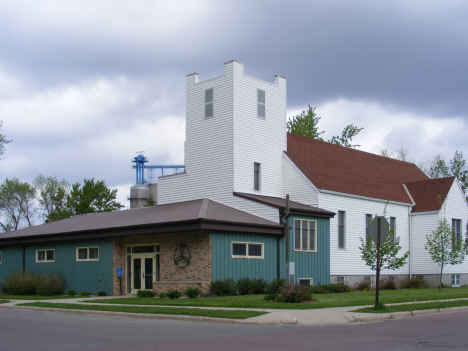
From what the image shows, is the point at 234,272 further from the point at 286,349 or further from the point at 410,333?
the point at 286,349

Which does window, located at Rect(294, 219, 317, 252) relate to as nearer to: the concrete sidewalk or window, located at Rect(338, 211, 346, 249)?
window, located at Rect(338, 211, 346, 249)

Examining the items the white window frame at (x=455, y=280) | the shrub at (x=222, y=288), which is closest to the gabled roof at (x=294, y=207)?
the shrub at (x=222, y=288)

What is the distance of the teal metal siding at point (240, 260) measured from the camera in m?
26.4

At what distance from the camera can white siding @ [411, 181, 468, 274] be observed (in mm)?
38475

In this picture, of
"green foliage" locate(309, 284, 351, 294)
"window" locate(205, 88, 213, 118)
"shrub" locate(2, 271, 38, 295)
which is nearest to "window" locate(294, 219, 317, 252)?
"green foliage" locate(309, 284, 351, 294)

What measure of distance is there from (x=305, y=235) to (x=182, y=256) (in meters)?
7.11

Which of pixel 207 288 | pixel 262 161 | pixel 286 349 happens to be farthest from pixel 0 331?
pixel 262 161

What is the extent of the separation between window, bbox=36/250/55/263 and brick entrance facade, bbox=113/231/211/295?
231 inches

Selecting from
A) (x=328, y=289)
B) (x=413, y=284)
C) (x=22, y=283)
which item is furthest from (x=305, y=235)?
(x=22, y=283)

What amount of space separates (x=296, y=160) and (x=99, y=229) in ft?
41.3

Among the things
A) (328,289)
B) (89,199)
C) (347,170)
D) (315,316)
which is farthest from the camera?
(89,199)

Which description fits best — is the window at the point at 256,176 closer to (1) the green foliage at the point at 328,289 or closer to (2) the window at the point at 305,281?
(2) the window at the point at 305,281

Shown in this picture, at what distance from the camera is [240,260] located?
2750 cm

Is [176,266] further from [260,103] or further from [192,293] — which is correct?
[260,103]
